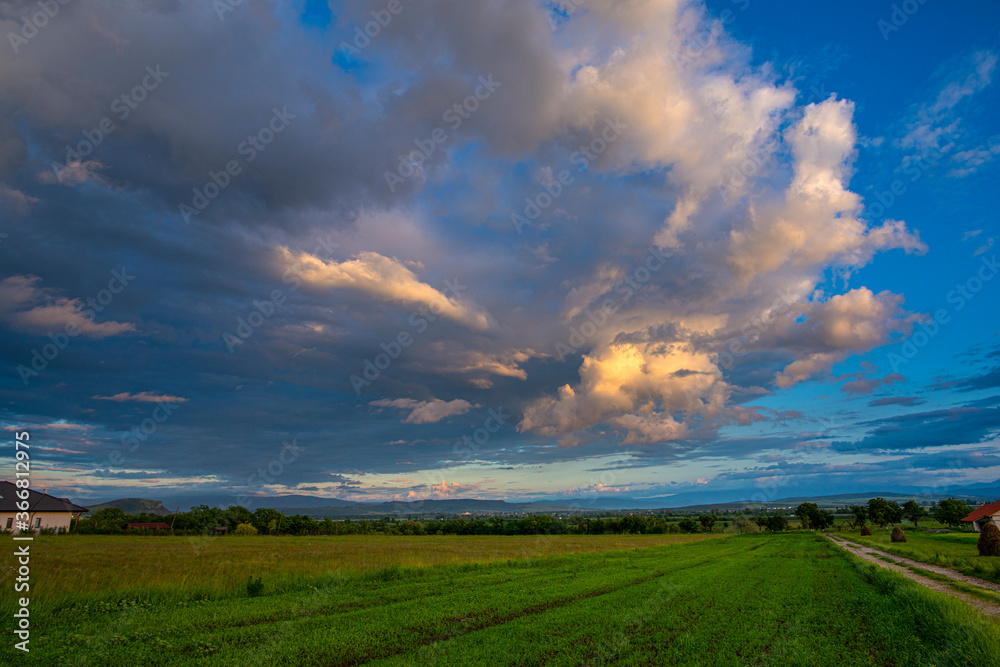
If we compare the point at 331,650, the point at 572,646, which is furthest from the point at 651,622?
the point at 331,650

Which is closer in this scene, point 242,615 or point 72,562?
point 242,615

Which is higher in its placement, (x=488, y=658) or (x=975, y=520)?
(x=488, y=658)

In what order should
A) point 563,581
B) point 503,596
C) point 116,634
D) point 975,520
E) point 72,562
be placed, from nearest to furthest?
point 116,634 < point 503,596 < point 563,581 < point 72,562 < point 975,520

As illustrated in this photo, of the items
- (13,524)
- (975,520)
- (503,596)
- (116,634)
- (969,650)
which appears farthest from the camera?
(975,520)

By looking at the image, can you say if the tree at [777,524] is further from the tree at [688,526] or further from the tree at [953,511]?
the tree at [953,511]

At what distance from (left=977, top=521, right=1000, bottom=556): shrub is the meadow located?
95.8ft

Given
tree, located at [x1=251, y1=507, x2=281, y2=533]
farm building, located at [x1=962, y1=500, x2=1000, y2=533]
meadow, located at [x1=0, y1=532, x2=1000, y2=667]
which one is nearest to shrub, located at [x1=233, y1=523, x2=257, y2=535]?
tree, located at [x1=251, y1=507, x2=281, y2=533]

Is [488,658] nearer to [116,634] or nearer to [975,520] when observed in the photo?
[116,634]

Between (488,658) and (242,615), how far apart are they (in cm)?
853

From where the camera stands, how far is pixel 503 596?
58.9 ft

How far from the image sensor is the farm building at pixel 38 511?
66.0 metres

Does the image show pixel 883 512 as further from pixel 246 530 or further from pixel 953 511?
pixel 246 530

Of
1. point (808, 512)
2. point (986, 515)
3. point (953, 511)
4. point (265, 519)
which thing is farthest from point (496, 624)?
point (808, 512)

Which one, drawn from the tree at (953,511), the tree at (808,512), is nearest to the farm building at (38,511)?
the tree at (953,511)
